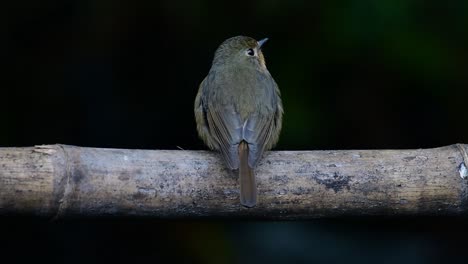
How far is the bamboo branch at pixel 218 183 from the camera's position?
11.6 ft

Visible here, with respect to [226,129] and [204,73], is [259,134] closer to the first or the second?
[226,129]

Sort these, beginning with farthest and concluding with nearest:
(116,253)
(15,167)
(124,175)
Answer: (116,253), (124,175), (15,167)

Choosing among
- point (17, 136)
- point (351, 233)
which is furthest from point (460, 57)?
point (17, 136)

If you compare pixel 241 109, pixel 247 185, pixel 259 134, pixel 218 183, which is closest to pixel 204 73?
pixel 241 109

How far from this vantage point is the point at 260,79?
511 cm

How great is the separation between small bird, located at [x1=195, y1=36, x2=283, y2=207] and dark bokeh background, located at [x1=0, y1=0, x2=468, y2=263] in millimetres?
829

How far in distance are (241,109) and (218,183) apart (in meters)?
0.87

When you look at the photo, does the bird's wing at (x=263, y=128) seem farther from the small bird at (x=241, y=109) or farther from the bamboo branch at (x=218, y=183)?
the bamboo branch at (x=218, y=183)

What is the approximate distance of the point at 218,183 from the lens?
390 cm

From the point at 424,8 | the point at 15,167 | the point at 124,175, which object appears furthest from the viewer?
the point at 424,8

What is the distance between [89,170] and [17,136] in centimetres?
281

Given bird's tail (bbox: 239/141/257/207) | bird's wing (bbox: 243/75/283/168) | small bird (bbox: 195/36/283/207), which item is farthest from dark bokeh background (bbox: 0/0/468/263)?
bird's tail (bbox: 239/141/257/207)

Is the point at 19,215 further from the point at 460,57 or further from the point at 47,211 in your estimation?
the point at 460,57

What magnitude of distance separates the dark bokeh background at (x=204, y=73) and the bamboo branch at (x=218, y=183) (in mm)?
1997
